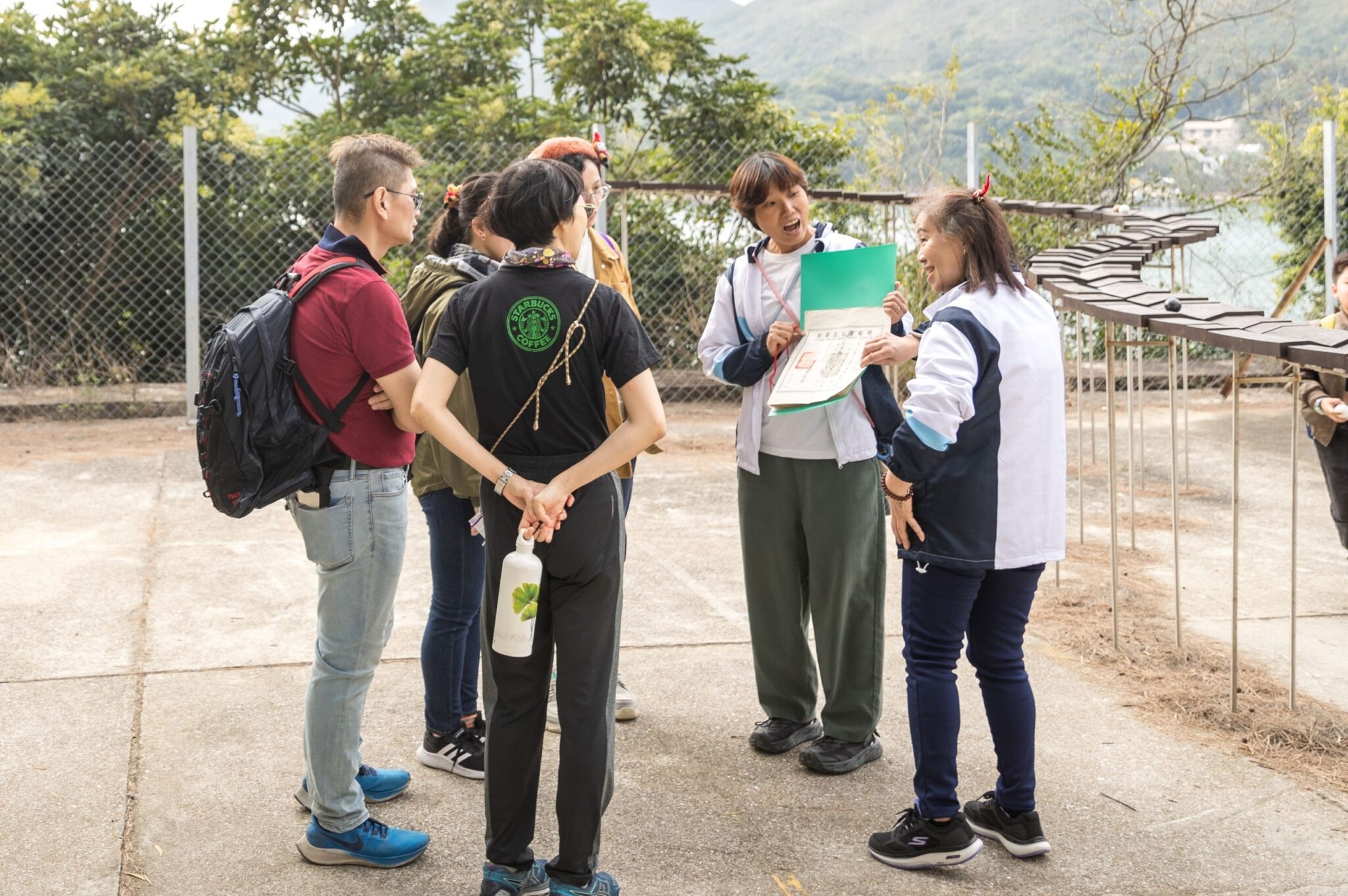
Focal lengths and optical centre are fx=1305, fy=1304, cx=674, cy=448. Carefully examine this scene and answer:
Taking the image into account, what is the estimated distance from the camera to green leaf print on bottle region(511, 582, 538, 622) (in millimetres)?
2787

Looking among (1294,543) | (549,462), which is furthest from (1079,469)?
(549,462)

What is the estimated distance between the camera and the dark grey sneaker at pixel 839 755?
3783 mm

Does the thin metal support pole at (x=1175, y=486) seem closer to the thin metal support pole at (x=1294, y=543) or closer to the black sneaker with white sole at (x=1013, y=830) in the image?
the thin metal support pole at (x=1294, y=543)

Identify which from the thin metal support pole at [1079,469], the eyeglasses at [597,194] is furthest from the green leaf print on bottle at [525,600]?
the thin metal support pole at [1079,469]

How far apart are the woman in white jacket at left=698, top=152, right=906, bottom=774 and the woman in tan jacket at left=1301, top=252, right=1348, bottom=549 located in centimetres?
215

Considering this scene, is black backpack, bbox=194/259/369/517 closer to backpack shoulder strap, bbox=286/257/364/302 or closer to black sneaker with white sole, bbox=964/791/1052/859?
backpack shoulder strap, bbox=286/257/364/302

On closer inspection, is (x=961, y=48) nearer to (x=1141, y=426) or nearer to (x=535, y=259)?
(x=1141, y=426)

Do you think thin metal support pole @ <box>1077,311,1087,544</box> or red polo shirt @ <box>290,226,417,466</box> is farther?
thin metal support pole @ <box>1077,311,1087,544</box>

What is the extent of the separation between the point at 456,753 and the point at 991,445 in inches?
70.4

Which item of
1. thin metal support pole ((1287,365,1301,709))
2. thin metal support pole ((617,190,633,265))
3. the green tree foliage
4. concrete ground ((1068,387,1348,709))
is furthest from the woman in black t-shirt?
the green tree foliage

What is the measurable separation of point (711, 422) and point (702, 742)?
620 cm

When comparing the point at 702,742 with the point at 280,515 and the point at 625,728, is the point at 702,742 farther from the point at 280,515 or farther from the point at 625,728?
the point at 280,515

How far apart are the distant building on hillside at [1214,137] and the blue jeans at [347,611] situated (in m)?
11.6

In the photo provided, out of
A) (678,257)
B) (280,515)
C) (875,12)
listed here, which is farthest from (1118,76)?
(875,12)
